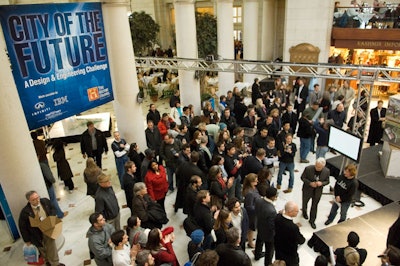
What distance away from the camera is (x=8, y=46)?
486 centimetres

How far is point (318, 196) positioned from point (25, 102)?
5.08 meters

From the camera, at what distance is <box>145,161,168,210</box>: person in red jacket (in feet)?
17.1

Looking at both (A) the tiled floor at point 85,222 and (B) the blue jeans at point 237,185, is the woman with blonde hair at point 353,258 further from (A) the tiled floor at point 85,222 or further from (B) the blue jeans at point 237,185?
(B) the blue jeans at point 237,185

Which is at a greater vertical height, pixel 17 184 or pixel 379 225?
pixel 17 184

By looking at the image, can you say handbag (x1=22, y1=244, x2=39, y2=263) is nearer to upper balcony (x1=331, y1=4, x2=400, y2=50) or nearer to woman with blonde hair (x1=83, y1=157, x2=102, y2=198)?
woman with blonde hair (x1=83, y1=157, x2=102, y2=198)

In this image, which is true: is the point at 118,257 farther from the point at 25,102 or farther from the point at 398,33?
the point at 398,33

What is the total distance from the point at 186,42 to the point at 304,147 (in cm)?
459

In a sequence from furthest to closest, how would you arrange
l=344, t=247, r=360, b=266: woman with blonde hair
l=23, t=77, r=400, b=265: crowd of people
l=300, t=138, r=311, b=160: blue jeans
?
1. l=300, t=138, r=311, b=160: blue jeans
2. l=23, t=77, r=400, b=265: crowd of people
3. l=344, t=247, r=360, b=266: woman with blonde hair

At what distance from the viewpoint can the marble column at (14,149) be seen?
14.8 ft

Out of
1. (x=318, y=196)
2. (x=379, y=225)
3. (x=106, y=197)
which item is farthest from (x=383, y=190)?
(x=106, y=197)

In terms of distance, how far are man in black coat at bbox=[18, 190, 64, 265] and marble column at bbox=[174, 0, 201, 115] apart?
19.9 ft

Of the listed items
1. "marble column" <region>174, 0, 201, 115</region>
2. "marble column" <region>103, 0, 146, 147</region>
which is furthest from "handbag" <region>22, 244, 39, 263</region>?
"marble column" <region>174, 0, 201, 115</region>

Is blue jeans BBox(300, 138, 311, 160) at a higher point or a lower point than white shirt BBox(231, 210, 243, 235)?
lower

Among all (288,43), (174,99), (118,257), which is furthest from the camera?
(288,43)
